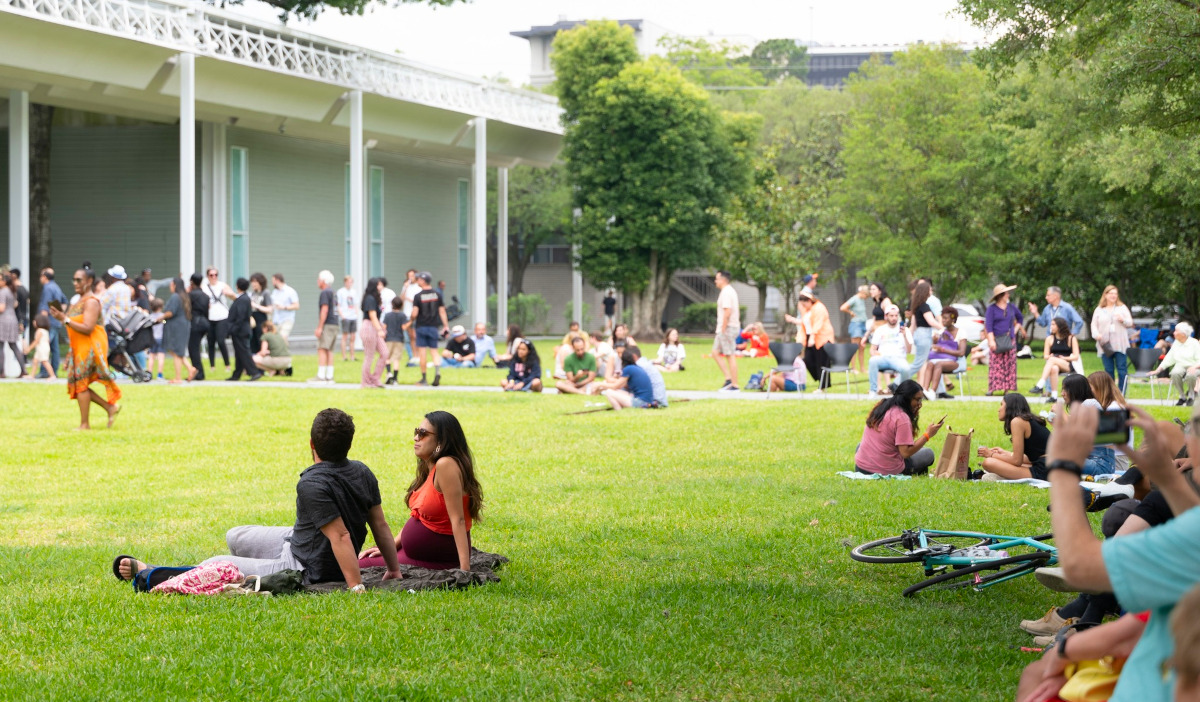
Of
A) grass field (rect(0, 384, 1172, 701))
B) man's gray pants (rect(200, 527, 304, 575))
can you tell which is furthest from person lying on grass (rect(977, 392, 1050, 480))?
man's gray pants (rect(200, 527, 304, 575))

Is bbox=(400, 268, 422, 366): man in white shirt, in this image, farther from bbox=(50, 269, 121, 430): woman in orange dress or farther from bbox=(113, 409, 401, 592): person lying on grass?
bbox=(113, 409, 401, 592): person lying on grass

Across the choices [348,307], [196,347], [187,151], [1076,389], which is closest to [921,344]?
[1076,389]

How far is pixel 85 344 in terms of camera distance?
42.0 feet

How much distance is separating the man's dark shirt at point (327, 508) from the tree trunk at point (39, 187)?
24466mm

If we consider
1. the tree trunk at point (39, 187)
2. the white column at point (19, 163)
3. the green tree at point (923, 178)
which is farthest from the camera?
the green tree at point (923, 178)

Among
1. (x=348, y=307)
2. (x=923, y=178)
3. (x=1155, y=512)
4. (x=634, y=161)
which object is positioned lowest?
(x=1155, y=512)

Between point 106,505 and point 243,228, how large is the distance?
22696 millimetres

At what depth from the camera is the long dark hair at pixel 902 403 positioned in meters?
10.1

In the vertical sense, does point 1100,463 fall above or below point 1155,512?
below

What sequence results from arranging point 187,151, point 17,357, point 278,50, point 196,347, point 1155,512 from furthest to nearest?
1. point 278,50
2. point 187,151
3. point 196,347
4. point 17,357
5. point 1155,512

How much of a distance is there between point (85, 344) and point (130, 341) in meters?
6.80

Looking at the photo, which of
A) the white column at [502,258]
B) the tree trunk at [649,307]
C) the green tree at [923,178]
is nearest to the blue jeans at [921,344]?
the green tree at [923,178]

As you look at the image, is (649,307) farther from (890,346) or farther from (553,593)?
(553,593)

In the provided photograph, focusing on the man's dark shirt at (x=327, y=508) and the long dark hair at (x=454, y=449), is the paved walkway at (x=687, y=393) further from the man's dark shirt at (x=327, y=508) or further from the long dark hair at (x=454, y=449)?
the man's dark shirt at (x=327, y=508)
